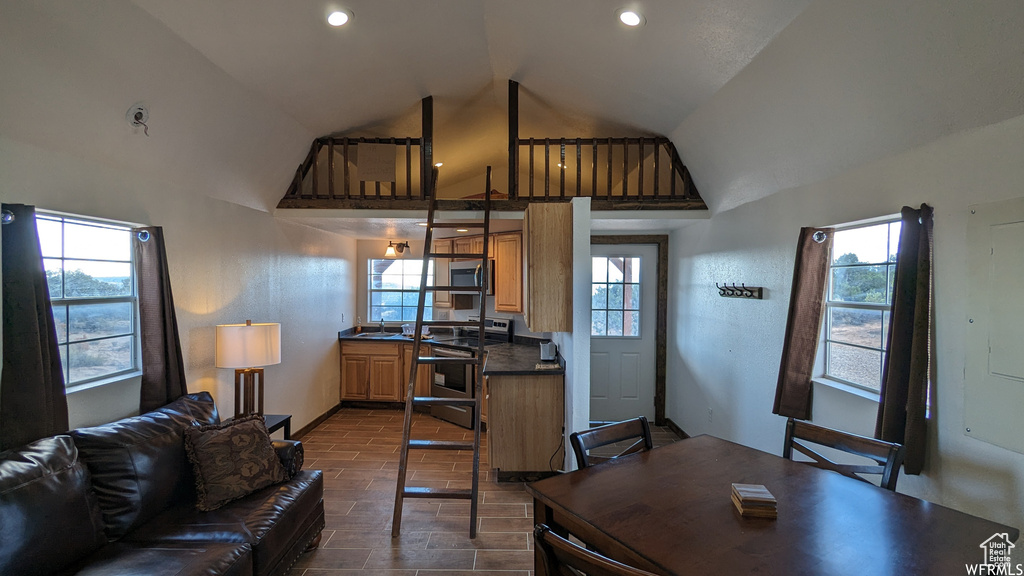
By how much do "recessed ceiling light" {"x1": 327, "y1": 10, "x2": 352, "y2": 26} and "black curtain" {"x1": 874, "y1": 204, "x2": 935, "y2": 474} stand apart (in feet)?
10.1

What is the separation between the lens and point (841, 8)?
1.84 m

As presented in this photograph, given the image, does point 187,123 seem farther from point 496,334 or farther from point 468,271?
point 496,334

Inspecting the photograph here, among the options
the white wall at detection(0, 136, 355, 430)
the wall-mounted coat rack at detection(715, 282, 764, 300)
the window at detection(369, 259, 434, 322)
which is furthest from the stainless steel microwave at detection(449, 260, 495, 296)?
the wall-mounted coat rack at detection(715, 282, 764, 300)

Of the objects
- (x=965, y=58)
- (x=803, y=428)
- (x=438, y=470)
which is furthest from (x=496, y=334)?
(x=965, y=58)

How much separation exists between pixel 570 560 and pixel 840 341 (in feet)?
7.52

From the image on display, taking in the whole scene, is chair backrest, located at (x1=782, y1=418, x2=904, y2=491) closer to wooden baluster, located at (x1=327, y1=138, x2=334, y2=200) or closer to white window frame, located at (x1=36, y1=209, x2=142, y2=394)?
white window frame, located at (x1=36, y1=209, x2=142, y2=394)

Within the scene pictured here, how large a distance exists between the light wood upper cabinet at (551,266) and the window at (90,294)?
8.40ft

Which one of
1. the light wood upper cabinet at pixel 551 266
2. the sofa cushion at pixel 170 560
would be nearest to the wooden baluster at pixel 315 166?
the light wood upper cabinet at pixel 551 266

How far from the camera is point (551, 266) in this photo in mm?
3336

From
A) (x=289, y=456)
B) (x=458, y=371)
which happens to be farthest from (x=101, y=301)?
(x=458, y=371)

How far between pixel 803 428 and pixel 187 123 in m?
3.81

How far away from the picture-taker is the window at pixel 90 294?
7.36 feet

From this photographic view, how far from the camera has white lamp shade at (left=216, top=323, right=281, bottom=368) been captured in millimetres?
2967

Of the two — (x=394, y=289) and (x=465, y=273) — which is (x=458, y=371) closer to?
(x=465, y=273)
